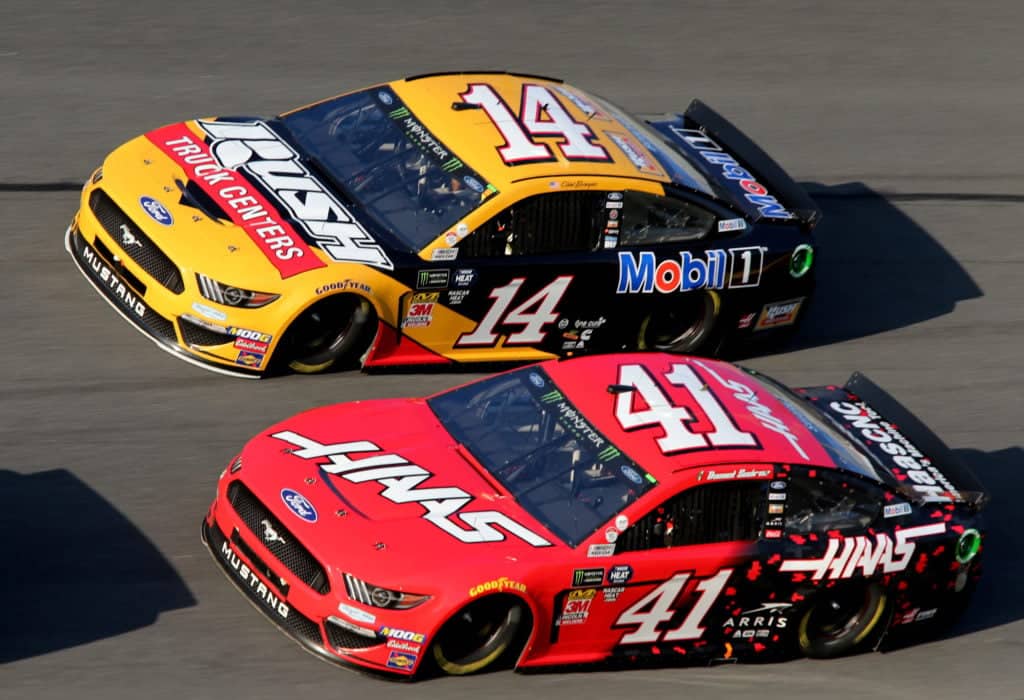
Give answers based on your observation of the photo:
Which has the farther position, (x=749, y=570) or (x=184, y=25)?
(x=184, y=25)

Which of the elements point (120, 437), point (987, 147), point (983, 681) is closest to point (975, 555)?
point (983, 681)

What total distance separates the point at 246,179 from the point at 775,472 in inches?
167

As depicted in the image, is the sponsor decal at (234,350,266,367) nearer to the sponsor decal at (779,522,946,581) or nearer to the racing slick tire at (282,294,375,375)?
the racing slick tire at (282,294,375,375)

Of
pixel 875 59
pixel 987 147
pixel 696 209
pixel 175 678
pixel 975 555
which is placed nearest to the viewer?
pixel 175 678

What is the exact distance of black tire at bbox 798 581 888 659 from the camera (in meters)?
8.22

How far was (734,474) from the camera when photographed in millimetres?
7820

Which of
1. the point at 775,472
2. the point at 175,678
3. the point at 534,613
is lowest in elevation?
the point at 175,678

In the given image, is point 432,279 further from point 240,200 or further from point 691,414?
point 691,414

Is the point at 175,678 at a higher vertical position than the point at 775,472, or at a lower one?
lower

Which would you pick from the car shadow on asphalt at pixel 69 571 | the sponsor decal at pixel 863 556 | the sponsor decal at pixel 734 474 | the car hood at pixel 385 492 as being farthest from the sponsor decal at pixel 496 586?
the car shadow on asphalt at pixel 69 571

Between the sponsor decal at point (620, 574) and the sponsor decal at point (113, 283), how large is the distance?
3855 mm

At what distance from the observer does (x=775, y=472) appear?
793 cm

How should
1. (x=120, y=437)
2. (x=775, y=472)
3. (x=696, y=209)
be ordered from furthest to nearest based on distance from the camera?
(x=696, y=209) < (x=120, y=437) < (x=775, y=472)

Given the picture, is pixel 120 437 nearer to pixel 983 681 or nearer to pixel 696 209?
pixel 696 209
